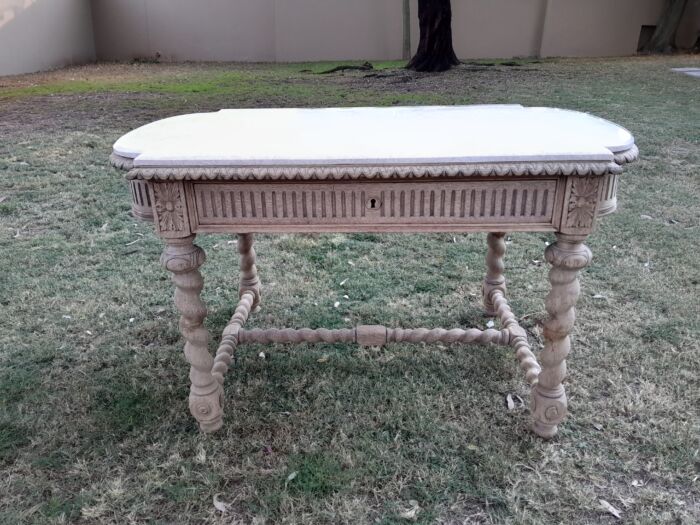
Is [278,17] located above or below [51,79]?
above

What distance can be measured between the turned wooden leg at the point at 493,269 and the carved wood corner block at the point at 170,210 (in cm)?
146

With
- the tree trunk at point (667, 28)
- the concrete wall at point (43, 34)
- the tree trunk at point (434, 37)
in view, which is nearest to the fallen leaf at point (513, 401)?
the tree trunk at point (434, 37)

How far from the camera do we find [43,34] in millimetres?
11766

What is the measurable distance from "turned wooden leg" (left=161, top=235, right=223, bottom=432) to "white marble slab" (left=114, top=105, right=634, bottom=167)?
0.32 m

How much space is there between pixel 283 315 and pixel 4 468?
132 cm

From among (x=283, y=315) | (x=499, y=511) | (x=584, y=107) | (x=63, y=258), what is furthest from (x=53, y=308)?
(x=584, y=107)

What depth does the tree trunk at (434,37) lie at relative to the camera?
9734 mm

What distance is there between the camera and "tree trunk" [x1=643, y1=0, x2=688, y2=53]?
45.7ft

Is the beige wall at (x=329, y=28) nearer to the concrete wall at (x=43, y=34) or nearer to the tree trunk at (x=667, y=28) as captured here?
the concrete wall at (x=43, y=34)

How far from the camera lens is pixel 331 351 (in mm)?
2488

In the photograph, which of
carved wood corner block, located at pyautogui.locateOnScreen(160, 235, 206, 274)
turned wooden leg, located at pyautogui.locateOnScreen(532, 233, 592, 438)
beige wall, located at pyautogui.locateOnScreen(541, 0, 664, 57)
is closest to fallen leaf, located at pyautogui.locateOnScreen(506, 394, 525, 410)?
turned wooden leg, located at pyautogui.locateOnScreen(532, 233, 592, 438)

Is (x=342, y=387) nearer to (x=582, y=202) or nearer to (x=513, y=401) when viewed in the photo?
A: (x=513, y=401)

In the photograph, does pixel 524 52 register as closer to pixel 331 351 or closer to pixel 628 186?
pixel 628 186

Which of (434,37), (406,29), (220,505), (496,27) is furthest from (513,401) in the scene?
(496,27)
